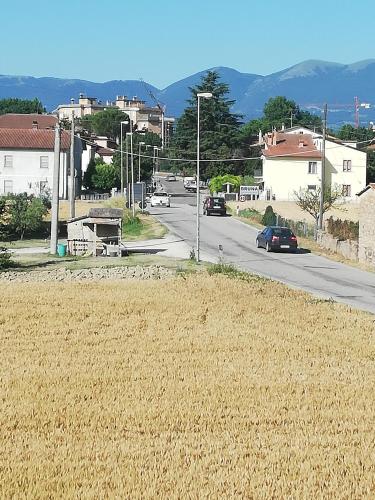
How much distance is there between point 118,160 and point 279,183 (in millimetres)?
20136

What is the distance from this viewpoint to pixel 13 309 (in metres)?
25.5

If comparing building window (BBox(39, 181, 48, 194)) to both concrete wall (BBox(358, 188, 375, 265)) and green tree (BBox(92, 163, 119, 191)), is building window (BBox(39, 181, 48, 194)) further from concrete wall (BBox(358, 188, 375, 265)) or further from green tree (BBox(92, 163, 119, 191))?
concrete wall (BBox(358, 188, 375, 265))

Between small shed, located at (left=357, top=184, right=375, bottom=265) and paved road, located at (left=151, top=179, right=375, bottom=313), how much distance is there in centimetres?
133

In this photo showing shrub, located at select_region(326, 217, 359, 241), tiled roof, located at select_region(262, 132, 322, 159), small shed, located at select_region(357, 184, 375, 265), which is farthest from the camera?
tiled roof, located at select_region(262, 132, 322, 159)

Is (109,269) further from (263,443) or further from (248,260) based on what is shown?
(263,443)

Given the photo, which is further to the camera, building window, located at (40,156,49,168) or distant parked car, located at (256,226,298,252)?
building window, located at (40,156,49,168)

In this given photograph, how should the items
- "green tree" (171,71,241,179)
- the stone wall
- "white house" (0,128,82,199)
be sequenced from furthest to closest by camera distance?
"green tree" (171,71,241,179) < "white house" (0,128,82,199) < the stone wall

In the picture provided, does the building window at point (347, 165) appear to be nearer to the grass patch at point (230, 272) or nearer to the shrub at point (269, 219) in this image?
the shrub at point (269, 219)

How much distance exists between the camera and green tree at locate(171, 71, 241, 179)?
107 metres

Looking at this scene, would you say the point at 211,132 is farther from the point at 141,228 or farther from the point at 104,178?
the point at 141,228

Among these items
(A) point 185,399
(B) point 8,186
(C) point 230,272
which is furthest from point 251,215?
(A) point 185,399

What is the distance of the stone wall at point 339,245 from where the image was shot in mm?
43094

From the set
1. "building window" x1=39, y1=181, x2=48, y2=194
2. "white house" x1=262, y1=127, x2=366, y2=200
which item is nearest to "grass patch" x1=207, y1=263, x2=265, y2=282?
"building window" x1=39, y1=181, x2=48, y2=194

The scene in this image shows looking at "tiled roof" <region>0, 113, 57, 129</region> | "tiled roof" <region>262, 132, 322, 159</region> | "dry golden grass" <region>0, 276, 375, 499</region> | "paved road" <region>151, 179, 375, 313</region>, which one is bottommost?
"dry golden grass" <region>0, 276, 375, 499</region>
